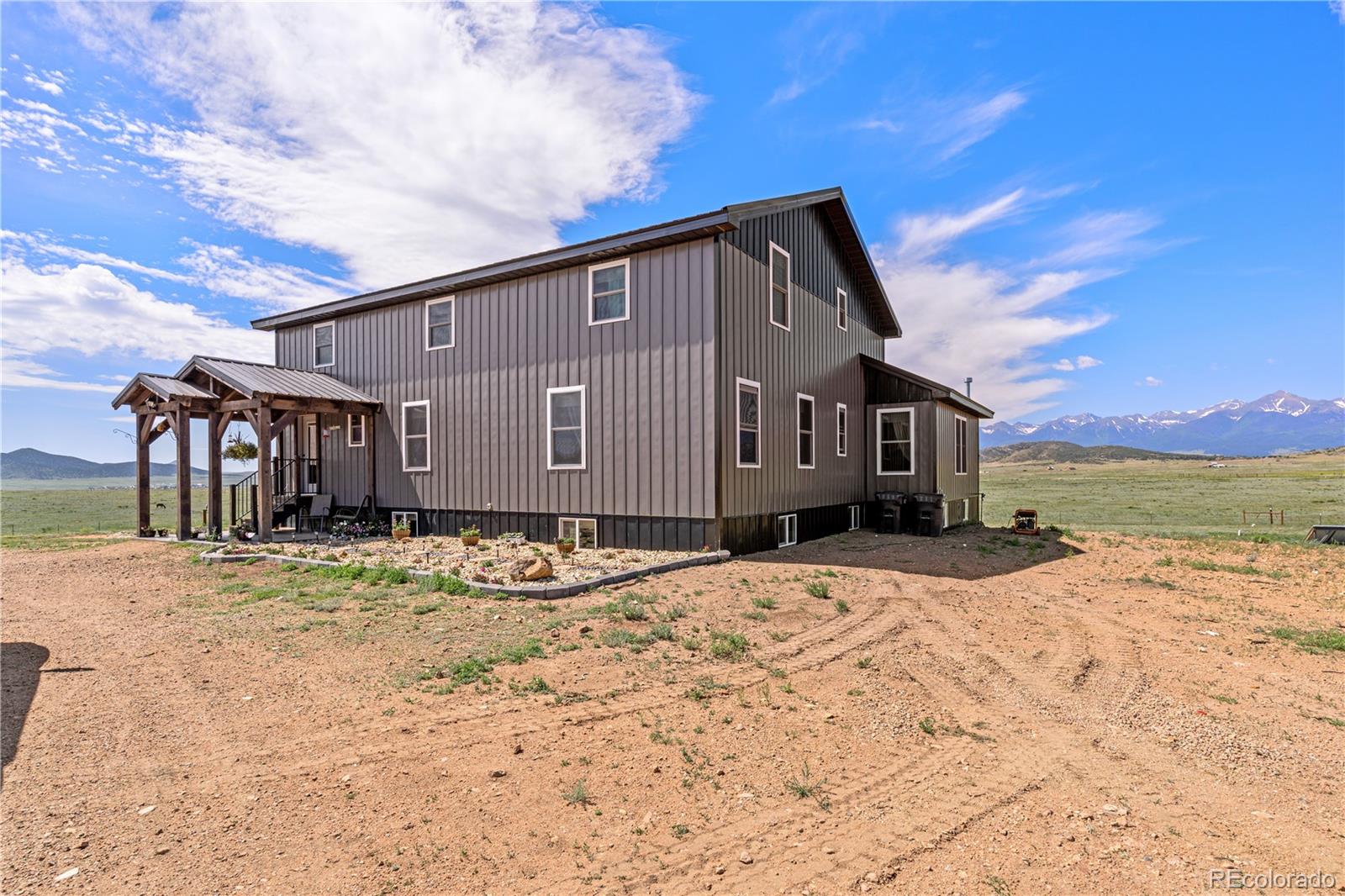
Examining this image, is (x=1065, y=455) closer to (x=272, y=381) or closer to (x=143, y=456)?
(x=272, y=381)

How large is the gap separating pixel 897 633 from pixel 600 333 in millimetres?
8299

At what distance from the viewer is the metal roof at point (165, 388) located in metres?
14.9

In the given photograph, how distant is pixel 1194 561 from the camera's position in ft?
38.5

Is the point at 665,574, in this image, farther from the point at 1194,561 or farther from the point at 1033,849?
the point at 1194,561

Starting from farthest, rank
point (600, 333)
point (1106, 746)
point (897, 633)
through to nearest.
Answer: point (600, 333)
point (897, 633)
point (1106, 746)

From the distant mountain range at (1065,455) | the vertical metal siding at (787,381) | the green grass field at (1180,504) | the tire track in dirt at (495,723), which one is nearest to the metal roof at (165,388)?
the vertical metal siding at (787,381)

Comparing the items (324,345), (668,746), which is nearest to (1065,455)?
(324,345)

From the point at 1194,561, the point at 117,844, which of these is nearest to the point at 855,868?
the point at 117,844

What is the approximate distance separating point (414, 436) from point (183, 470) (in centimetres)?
527

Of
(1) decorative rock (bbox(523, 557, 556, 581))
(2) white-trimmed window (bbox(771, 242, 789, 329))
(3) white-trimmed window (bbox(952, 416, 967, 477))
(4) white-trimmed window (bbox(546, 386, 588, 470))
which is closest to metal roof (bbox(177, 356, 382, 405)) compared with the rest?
(4) white-trimmed window (bbox(546, 386, 588, 470))

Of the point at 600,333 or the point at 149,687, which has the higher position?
the point at 600,333

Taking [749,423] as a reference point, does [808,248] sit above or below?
above

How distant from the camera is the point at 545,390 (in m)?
13.6

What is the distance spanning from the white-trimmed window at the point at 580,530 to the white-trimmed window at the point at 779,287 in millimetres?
5842
